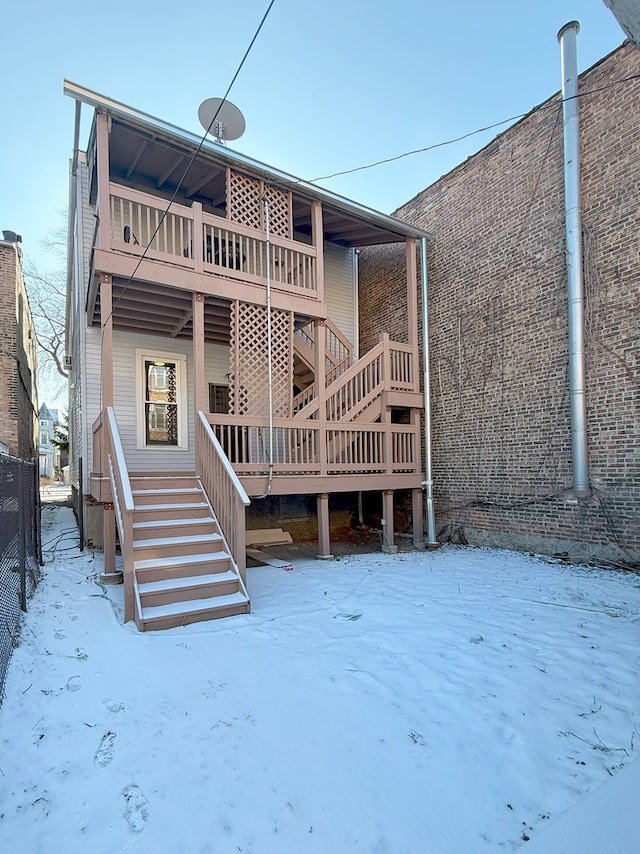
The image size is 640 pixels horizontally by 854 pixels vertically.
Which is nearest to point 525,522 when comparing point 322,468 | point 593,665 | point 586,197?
point 322,468

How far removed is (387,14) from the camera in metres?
4.64

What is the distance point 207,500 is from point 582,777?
15.5 feet

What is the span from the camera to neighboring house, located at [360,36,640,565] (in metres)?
6.58

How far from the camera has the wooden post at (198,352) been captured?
21.8 ft

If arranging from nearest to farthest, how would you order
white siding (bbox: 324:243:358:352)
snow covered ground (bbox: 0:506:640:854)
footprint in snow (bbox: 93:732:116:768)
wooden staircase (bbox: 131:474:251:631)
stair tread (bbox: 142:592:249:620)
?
snow covered ground (bbox: 0:506:640:854), footprint in snow (bbox: 93:732:116:768), stair tread (bbox: 142:592:249:620), wooden staircase (bbox: 131:474:251:631), white siding (bbox: 324:243:358:352)

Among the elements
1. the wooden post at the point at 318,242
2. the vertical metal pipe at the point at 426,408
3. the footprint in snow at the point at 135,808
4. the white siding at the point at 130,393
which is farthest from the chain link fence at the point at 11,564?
the vertical metal pipe at the point at 426,408

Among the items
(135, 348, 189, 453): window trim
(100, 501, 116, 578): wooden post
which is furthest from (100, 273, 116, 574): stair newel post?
(135, 348, 189, 453): window trim

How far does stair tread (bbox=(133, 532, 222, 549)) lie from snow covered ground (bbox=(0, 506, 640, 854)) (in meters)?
0.69

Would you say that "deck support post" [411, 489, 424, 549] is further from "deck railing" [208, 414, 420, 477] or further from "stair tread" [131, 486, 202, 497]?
"stair tread" [131, 486, 202, 497]

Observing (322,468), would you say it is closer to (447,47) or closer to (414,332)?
(414,332)

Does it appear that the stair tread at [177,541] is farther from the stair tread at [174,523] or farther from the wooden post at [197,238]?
the wooden post at [197,238]

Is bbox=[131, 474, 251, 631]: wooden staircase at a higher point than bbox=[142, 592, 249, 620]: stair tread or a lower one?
higher

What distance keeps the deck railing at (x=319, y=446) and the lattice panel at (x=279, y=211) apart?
10.7ft

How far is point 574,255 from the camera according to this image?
7.02 metres
